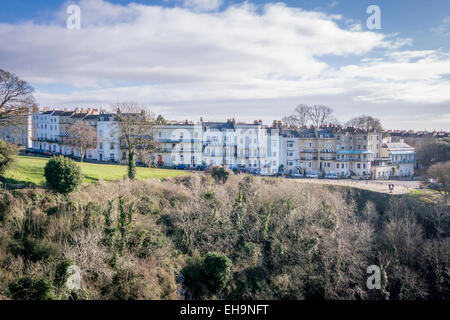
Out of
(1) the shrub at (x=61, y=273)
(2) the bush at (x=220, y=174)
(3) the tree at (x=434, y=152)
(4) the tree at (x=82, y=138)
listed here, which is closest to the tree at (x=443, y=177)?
(3) the tree at (x=434, y=152)

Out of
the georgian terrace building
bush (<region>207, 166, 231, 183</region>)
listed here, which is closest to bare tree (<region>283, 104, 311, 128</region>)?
the georgian terrace building

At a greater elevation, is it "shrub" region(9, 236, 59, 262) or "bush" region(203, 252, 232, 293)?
"shrub" region(9, 236, 59, 262)

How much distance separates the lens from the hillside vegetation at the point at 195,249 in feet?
40.6

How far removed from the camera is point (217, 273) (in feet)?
46.3

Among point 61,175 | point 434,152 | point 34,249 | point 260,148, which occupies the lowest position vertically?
point 34,249

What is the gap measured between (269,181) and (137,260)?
18595mm

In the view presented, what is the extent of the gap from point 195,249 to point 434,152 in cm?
5057

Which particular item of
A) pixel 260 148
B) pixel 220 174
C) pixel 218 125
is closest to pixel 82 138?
pixel 218 125

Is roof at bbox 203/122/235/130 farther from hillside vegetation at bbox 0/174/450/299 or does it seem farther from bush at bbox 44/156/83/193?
bush at bbox 44/156/83/193

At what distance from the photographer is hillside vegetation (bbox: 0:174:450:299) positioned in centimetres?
1237

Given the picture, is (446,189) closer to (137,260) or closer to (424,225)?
(424,225)

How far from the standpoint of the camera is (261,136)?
4819 centimetres

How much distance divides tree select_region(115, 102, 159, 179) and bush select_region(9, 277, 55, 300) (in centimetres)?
1541

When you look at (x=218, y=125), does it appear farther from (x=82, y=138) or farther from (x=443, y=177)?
(x=443, y=177)
